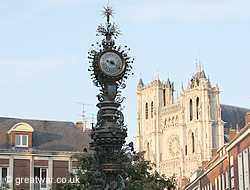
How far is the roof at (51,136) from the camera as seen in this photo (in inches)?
1875

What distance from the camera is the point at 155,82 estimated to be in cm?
15775

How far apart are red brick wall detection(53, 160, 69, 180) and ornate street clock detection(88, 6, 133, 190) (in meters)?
25.5

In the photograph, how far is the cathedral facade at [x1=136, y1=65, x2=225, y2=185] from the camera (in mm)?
143625

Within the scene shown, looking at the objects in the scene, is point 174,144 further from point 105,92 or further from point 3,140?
point 105,92

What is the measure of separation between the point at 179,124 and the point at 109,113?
131100 millimetres

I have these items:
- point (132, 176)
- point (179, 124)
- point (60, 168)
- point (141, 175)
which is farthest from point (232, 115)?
point (132, 176)

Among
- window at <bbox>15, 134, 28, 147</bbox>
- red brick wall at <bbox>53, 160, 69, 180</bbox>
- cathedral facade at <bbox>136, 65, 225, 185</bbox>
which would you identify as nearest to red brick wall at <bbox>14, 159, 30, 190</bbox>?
window at <bbox>15, 134, 28, 147</bbox>

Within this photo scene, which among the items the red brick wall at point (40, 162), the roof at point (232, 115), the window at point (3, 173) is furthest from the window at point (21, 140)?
the roof at point (232, 115)

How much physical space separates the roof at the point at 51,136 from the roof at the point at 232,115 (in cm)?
10665

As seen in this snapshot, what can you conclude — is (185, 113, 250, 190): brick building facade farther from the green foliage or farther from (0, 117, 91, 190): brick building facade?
(0, 117, 91, 190): brick building facade

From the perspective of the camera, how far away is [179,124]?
151 metres

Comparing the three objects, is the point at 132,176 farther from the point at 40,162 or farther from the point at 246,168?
the point at 40,162

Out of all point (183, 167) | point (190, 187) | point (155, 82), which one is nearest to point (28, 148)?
point (190, 187)

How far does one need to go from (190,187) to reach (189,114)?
95537 millimetres
